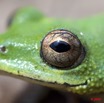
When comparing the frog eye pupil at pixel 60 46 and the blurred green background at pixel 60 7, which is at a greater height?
the blurred green background at pixel 60 7

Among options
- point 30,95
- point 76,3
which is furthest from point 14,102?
point 76,3

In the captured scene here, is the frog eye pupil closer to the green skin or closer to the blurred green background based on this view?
the green skin

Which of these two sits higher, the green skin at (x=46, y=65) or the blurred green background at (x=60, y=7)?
the blurred green background at (x=60, y=7)

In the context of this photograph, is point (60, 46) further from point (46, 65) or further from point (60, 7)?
point (60, 7)

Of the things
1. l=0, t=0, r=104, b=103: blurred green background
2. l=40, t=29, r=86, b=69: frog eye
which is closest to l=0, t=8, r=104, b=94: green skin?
l=40, t=29, r=86, b=69: frog eye

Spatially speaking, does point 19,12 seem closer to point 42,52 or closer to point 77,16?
point 42,52

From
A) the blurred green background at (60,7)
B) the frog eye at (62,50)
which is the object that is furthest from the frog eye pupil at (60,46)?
the blurred green background at (60,7)

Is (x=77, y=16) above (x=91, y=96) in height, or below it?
above

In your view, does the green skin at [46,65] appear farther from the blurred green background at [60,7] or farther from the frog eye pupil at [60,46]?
the blurred green background at [60,7]

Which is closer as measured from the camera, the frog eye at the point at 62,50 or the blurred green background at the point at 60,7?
the frog eye at the point at 62,50
